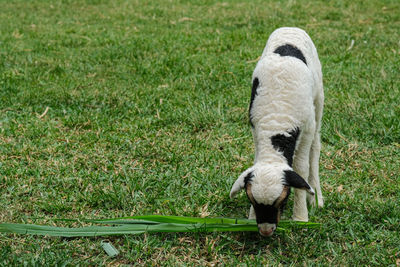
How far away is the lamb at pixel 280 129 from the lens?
9.92 ft

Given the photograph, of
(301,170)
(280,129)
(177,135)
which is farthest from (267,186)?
(177,135)

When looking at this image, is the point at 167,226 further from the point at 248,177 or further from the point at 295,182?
the point at 295,182

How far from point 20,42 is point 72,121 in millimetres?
3500

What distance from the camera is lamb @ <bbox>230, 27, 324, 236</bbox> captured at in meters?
3.02

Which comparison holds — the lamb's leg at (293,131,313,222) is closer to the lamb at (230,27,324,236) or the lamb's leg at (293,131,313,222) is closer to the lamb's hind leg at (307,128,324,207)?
the lamb at (230,27,324,236)

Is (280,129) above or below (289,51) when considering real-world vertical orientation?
below

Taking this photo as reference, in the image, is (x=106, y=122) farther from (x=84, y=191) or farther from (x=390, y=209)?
(x=390, y=209)

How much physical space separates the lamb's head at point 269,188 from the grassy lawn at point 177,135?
376mm

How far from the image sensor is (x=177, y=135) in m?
5.15

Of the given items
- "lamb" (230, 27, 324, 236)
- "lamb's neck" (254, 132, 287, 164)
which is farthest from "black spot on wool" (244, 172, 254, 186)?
"lamb's neck" (254, 132, 287, 164)

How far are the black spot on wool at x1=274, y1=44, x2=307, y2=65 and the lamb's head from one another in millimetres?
961

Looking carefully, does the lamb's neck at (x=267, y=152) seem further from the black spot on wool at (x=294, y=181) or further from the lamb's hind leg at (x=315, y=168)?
the lamb's hind leg at (x=315, y=168)

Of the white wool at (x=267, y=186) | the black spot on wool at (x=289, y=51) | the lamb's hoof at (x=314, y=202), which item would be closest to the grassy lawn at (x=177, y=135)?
the lamb's hoof at (x=314, y=202)

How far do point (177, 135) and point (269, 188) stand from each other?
2299 mm
